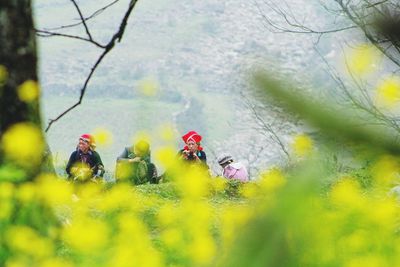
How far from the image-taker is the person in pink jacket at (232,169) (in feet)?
36.2

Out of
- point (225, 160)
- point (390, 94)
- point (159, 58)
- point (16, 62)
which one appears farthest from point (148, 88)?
point (159, 58)

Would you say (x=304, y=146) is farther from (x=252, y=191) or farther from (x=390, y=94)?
(x=390, y=94)

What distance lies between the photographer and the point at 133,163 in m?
2.89

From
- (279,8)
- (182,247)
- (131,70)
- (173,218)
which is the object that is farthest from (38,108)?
(131,70)

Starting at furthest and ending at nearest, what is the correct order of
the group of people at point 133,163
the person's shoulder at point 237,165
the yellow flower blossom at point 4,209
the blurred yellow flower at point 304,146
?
the person's shoulder at point 237,165
the group of people at point 133,163
the yellow flower blossom at point 4,209
the blurred yellow flower at point 304,146

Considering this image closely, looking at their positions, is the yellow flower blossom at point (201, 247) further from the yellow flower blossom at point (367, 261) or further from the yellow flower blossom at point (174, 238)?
the yellow flower blossom at point (367, 261)

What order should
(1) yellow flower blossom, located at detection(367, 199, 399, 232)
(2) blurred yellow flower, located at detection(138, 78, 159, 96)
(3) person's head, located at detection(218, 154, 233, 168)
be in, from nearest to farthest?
(1) yellow flower blossom, located at detection(367, 199, 399, 232)
(2) blurred yellow flower, located at detection(138, 78, 159, 96)
(3) person's head, located at detection(218, 154, 233, 168)

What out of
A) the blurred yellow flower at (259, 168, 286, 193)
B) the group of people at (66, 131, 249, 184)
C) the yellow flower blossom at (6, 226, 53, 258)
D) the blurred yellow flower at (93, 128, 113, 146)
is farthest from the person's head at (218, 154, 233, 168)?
the blurred yellow flower at (259, 168, 286, 193)

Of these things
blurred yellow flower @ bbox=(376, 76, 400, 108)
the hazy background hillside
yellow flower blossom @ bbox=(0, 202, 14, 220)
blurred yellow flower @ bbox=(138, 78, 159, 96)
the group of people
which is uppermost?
blurred yellow flower @ bbox=(376, 76, 400, 108)

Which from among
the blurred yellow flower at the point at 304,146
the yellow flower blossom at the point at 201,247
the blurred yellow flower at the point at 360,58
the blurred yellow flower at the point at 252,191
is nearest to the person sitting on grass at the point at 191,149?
the blurred yellow flower at the point at 252,191

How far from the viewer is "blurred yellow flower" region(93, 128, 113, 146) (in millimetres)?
2373

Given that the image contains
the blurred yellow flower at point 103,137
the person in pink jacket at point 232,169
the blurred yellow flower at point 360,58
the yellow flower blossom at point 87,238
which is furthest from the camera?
the person in pink jacket at point 232,169

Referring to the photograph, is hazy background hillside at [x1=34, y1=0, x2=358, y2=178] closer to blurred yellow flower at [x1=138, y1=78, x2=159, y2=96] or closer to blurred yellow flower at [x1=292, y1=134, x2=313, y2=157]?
blurred yellow flower at [x1=138, y1=78, x2=159, y2=96]

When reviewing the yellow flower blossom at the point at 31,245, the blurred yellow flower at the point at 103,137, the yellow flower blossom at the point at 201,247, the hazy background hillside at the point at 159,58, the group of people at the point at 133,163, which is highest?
the yellow flower blossom at the point at 201,247
